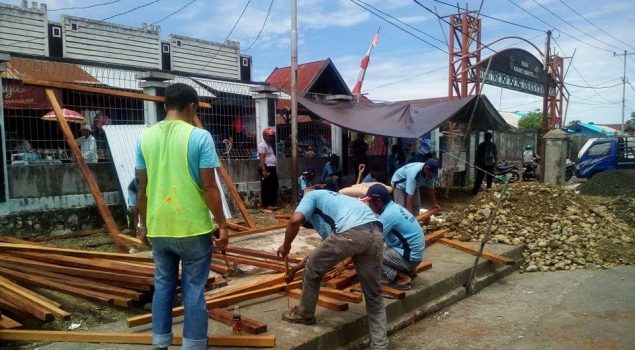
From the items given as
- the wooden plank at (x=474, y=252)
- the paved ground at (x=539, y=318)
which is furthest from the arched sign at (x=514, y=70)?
the paved ground at (x=539, y=318)

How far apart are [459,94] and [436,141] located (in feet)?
9.19

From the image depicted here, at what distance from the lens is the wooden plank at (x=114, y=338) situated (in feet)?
11.0

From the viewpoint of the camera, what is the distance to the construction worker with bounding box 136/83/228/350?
2.88 meters

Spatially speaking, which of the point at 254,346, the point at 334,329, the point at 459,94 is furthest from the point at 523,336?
the point at 459,94

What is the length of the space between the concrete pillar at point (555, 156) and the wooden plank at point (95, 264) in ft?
43.6

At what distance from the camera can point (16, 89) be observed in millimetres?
7059

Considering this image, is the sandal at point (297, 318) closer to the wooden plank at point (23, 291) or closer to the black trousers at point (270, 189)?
the wooden plank at point (23, 291)

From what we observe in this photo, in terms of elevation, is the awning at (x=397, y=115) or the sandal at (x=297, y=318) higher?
the awning at (x=397, y=115)

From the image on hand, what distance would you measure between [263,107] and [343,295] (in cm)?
672

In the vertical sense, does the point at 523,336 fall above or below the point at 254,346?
below

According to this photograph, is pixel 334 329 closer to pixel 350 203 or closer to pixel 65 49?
pixel 350 203

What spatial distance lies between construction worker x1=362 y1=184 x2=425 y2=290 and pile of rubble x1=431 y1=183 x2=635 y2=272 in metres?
3.05

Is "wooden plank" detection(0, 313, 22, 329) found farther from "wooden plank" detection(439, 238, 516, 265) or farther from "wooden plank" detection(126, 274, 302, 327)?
"wooden plank" detection(439, 238, 516, 265)

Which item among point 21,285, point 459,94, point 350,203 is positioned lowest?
point 21,285
